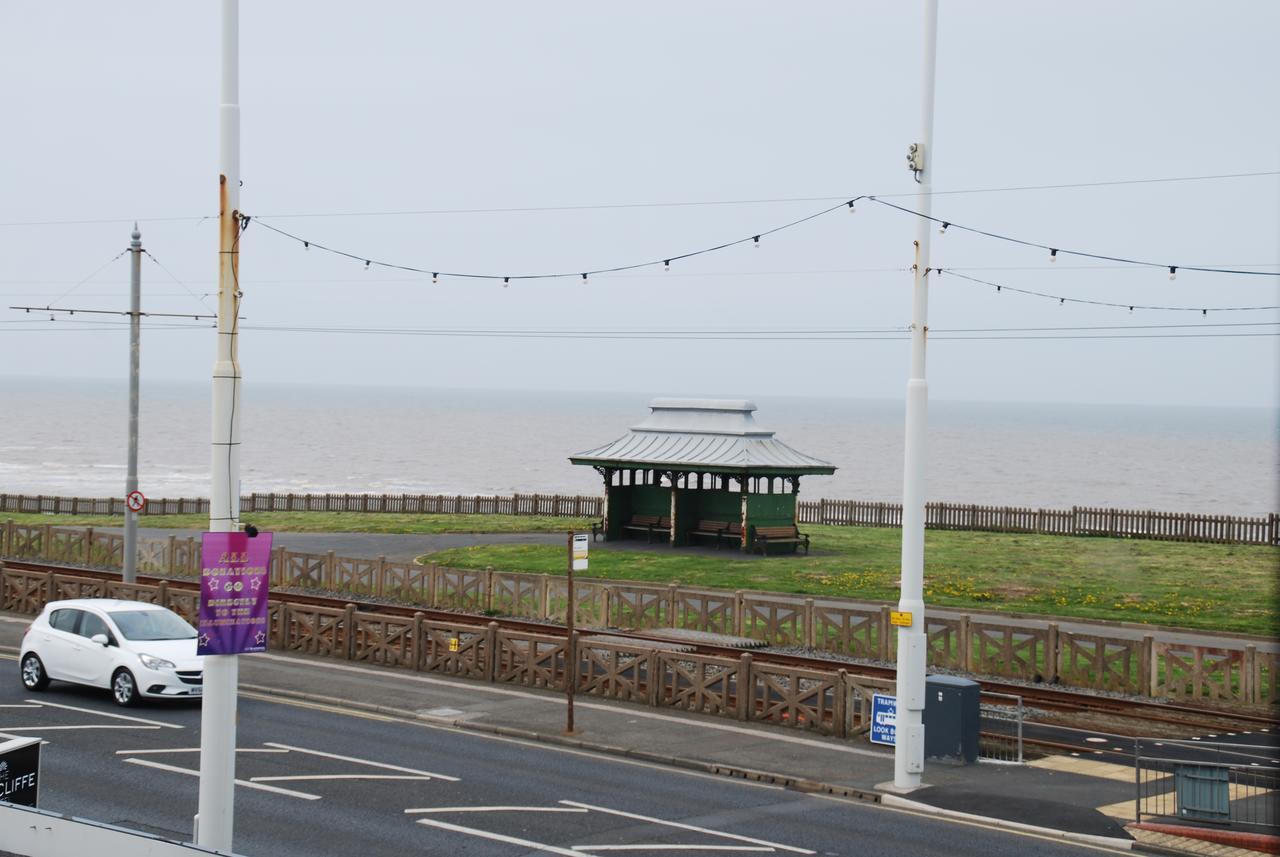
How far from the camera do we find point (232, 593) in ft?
40.9

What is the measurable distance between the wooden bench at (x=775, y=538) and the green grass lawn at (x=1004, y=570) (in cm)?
87

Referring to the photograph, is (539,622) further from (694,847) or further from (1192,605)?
(694,847)

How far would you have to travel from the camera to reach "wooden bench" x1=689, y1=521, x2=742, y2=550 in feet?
164

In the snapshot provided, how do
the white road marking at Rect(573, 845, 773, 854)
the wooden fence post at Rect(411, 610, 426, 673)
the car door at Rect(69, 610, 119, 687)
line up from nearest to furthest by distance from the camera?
the white road marking at Rect(573, 845, 773, 854) < the car door at Rect(69, 610, 119, 687) < the wooden fence post at Rect(411, 610, 426, 673)

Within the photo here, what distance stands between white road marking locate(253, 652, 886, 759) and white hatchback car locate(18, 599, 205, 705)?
2.49m

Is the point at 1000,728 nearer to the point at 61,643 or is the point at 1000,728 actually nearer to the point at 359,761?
the point at 359,761

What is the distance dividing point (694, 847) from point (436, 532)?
43399 mm

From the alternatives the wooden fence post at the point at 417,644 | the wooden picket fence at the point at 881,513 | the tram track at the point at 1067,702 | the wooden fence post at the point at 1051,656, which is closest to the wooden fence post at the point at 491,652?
the tram track at the point at 1067,702

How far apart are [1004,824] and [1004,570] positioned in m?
29.1

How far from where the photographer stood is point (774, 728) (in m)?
22.9

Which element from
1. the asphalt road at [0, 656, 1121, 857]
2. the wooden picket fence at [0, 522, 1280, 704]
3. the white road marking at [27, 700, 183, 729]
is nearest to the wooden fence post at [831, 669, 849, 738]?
the asphalt road at [0, 656, 1121, 857]

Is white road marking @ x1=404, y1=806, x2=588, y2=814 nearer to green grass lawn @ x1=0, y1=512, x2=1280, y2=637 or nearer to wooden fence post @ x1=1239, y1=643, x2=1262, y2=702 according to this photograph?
wooden fence post @ x1=1239, y1=643, x2=1262, y2=702

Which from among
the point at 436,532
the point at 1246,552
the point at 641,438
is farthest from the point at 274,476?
the point at 1246,552

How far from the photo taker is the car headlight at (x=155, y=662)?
2336 cm
